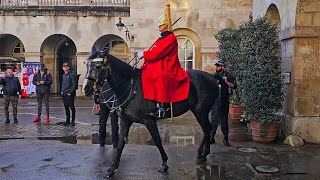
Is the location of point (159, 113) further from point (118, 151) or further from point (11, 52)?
point (11, 52)

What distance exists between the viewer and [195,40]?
895 inches

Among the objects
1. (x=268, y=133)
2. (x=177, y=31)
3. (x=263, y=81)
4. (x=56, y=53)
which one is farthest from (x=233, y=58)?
(x=56, y=53)

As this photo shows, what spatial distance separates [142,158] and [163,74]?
86.7 inches

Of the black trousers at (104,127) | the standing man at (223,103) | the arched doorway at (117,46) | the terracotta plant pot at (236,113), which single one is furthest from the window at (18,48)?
the standing man at (223,103)

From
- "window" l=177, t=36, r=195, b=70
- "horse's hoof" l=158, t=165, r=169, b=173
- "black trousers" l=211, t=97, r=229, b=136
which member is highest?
"window" l=177, t=36, r=195, b=70

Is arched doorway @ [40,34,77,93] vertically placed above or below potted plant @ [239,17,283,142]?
above

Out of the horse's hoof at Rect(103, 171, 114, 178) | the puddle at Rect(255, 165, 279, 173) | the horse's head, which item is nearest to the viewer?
the horse's head

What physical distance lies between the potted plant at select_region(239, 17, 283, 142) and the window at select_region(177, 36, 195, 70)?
12669 mm

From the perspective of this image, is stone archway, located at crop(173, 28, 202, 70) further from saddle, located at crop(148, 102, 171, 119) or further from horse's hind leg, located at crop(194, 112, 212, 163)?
saddle, located at crop(148, 102, 171, 119)

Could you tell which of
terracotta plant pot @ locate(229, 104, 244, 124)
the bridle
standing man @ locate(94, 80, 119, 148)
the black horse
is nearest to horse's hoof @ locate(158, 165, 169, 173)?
the black horse

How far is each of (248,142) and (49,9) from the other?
65.8 feet

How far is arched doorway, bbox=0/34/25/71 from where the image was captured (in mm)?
28234

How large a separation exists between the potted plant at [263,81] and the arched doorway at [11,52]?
2187 cm

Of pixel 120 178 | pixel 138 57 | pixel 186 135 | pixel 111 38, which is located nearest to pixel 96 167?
pixel 120 178
